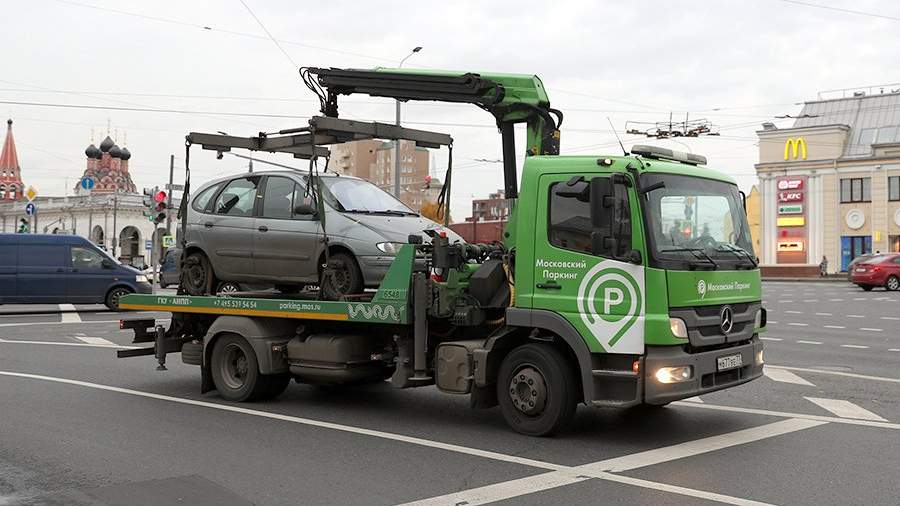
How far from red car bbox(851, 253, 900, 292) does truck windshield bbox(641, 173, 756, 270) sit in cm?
3013

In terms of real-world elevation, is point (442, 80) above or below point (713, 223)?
above

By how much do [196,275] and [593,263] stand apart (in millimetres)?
5614

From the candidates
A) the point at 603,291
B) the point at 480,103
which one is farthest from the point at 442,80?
the point at 603,291

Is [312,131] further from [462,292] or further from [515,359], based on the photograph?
[515,359]

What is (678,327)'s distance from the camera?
281 inches

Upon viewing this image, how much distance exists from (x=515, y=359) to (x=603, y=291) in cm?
103

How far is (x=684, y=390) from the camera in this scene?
280 inches

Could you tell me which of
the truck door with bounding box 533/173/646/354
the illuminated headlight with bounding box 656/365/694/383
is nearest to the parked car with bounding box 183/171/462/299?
the truck door with bounding box 533/173/646/354

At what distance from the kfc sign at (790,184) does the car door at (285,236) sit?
199ft

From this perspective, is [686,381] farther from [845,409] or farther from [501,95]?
[501,95]

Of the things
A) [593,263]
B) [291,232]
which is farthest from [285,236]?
[593,263]

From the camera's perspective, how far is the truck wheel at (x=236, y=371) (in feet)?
31.5

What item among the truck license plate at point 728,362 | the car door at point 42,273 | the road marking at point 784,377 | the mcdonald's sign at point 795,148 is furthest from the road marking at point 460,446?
the mcdonald's sign at point 795,148

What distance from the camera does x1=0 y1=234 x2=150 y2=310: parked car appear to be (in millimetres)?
22891
